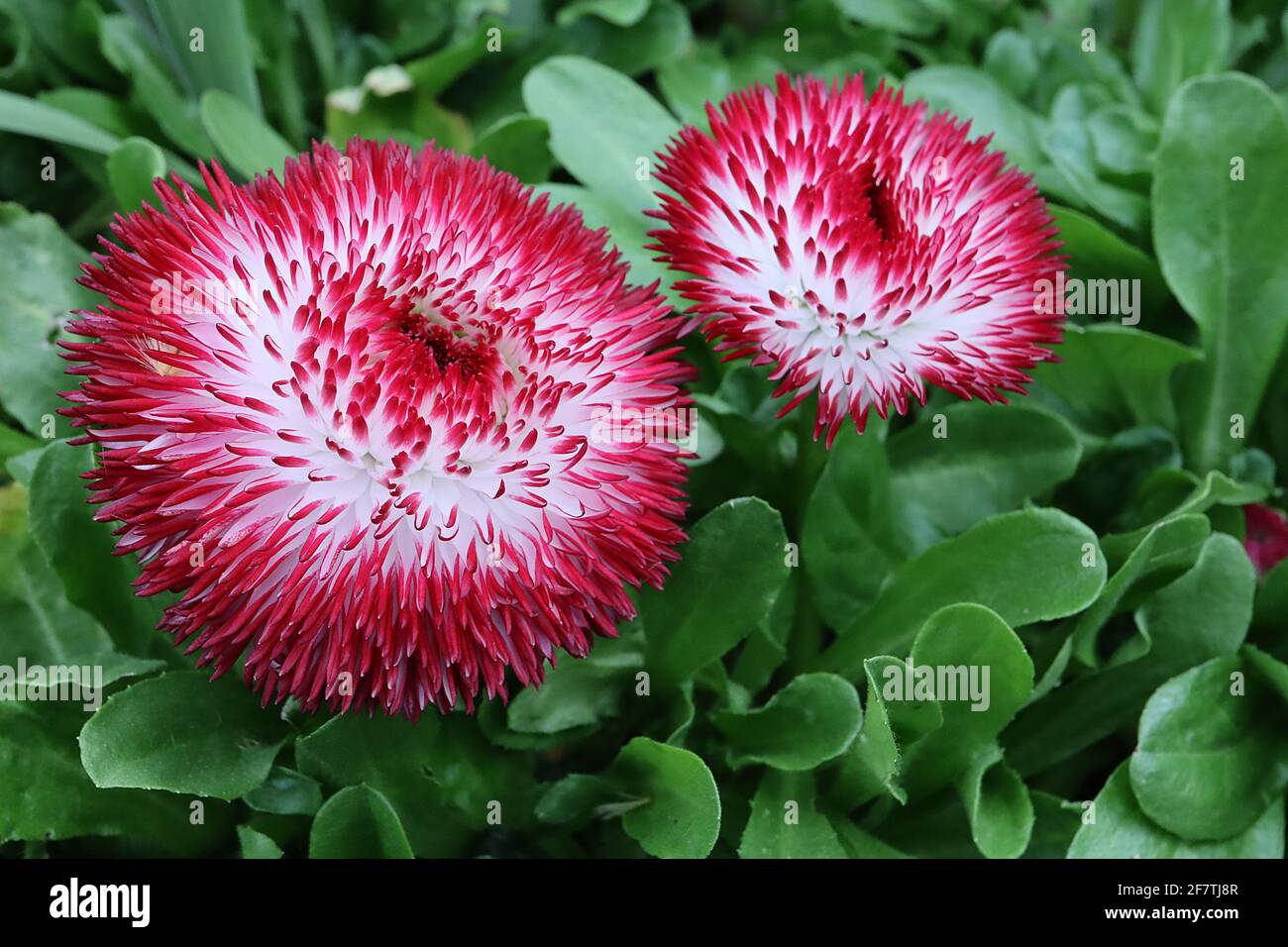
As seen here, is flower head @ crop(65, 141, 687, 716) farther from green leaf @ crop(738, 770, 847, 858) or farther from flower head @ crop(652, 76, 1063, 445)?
green leaf @ crop(738, 770, 847, 858)

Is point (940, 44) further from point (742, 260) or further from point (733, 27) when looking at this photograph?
point (742, 260)

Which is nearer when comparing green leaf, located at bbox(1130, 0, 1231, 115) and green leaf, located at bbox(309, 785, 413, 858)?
green leaf, located at bbox(309, 785, 413, 858)

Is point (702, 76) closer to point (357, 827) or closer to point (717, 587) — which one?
point (717, 587)

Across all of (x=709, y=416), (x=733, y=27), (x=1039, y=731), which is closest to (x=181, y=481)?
(x=709, y=416)

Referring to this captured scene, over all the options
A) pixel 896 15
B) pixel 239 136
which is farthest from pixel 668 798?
pixel 896 15

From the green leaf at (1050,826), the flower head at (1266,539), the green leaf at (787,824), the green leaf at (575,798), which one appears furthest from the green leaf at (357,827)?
the flower head at (1266,539)

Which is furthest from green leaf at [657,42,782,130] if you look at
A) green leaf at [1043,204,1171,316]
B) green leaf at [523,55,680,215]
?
green leaf at [1043,204,1171,316]
